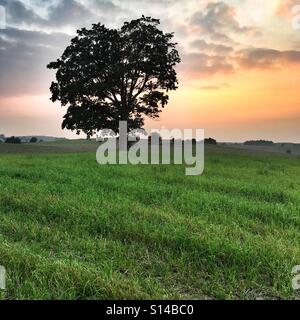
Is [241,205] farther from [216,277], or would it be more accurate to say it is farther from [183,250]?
[216,277]

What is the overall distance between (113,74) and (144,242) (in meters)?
35.6

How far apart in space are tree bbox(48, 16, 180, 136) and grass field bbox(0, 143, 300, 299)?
29.6m

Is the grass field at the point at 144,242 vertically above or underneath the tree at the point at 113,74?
underneath

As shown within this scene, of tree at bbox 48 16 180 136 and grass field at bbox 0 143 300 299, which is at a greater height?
tree at bbox 48 16 180 136

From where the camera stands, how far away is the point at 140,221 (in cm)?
984

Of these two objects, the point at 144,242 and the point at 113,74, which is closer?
the point at 144,242

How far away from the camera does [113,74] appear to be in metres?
42.7

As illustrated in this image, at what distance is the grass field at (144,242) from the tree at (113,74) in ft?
97.0

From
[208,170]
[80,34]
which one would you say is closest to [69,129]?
[80,34]

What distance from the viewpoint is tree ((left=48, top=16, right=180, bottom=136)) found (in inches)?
1708

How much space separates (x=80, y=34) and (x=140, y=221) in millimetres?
39061

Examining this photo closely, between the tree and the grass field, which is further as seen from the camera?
the tree

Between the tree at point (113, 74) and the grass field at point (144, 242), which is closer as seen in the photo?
the grass field at point (144, 242)

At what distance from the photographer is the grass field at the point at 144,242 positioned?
21.7 ft
